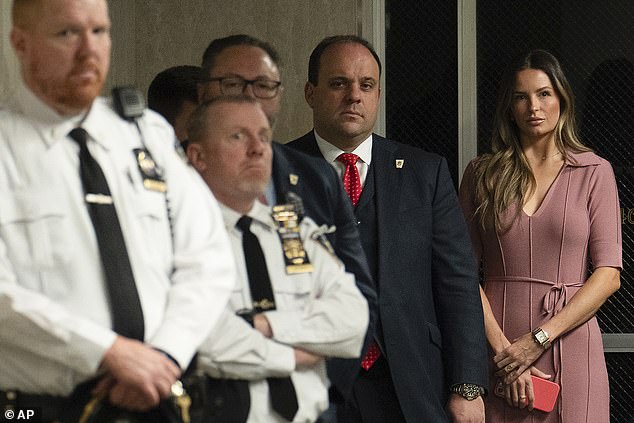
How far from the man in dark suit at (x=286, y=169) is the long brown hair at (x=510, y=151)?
54.5 inches

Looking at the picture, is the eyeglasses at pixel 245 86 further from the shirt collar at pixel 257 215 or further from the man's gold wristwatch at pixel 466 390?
the man's gold wristwatch at pixel 466 390

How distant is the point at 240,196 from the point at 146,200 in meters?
0.19

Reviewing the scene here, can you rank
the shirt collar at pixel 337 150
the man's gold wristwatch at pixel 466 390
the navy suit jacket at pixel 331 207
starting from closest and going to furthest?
the navy suit jacket at pixel 331 207 < the shirt collar at pixel 337 150 < the man's gold wristwatch at pixel 466 390

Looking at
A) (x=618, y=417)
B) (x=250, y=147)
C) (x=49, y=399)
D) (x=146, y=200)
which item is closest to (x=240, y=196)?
(x=250, y=147)

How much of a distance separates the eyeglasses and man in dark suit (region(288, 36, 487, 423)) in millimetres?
93

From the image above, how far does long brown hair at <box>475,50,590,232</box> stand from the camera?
321 centimetres

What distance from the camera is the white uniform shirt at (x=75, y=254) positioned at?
1453 millimetres

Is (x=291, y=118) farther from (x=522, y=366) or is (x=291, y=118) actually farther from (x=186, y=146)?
(x=522, y=366)

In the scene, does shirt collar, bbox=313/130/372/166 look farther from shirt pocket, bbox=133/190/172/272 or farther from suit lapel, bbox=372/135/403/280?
shirt pocket, bbox=133/190/172/272

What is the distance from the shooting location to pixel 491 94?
380 centimetres

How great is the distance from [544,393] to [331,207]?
59.9 inches

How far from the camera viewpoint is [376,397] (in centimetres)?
232

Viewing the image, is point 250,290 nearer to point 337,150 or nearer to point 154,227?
point 154,227

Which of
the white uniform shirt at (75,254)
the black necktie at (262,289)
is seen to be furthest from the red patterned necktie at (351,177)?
the white uniform shirt at (75,254)
